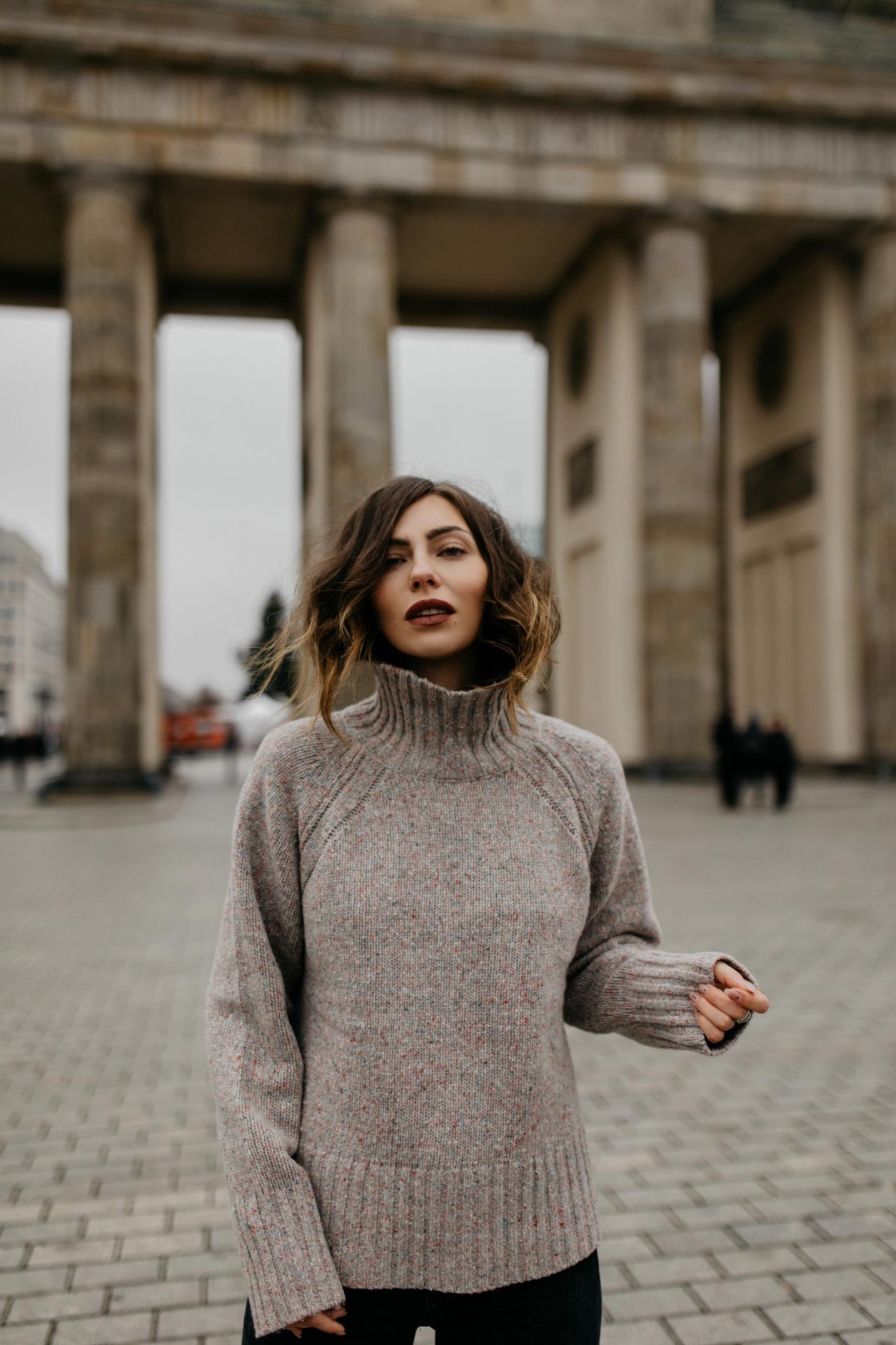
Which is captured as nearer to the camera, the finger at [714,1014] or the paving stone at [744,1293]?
the finger at [714,1014]

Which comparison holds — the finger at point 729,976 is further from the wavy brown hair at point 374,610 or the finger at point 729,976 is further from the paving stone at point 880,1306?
the paving stone at point 880,1306

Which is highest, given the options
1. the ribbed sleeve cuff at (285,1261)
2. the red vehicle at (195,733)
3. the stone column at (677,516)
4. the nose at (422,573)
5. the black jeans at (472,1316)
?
the stone column at (677,516)

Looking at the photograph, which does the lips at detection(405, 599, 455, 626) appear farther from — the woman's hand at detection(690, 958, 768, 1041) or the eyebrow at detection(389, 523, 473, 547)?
the woman's hand at detection(690, 958, 768, 1041)

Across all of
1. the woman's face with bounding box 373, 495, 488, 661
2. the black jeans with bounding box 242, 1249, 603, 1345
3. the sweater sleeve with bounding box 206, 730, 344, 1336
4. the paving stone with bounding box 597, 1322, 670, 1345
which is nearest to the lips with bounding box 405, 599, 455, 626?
the woman's face with bounding box 373, 495, 488, 661

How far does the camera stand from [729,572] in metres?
31.0

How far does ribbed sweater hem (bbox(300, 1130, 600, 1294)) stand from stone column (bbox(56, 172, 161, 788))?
68.7 feet

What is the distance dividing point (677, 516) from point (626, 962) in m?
23.0

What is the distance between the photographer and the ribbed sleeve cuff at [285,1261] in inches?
63.2

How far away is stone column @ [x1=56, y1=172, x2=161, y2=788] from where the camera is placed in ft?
71.6

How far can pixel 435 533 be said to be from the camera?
1846mm

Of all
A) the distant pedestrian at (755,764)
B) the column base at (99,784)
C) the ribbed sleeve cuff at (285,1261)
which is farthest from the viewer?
the column base at (99,784)

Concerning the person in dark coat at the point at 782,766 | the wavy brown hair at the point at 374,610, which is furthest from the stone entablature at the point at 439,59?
the wavy brown hair at the point at 374,610

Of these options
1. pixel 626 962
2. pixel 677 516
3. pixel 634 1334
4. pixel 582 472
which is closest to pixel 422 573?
pixel 626 962

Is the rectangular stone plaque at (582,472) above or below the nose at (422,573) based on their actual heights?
above
